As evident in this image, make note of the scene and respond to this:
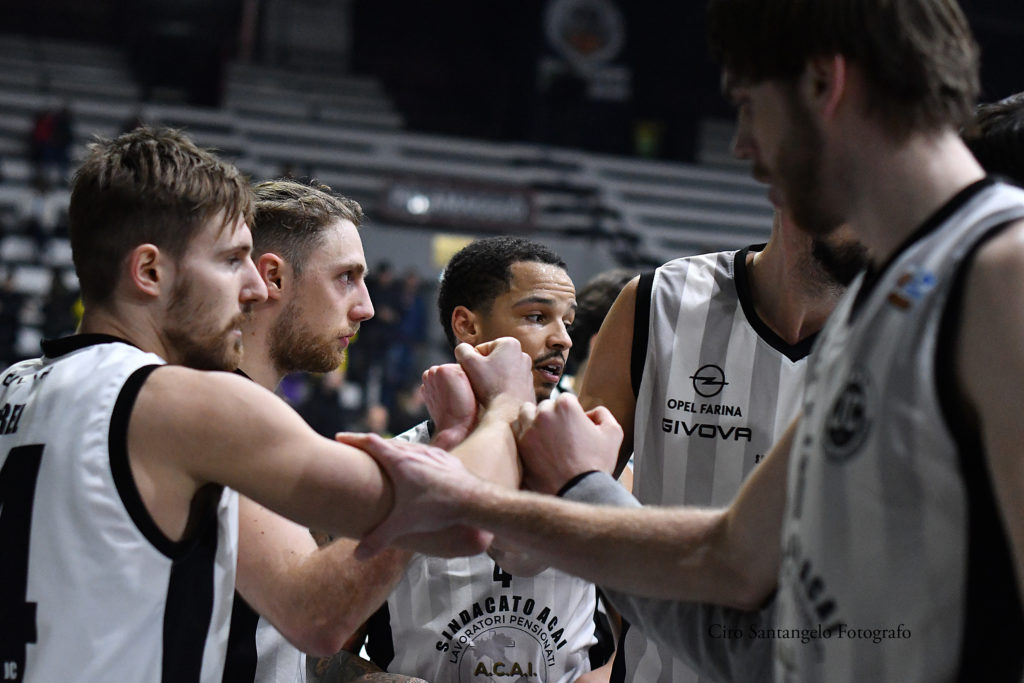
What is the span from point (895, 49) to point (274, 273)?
1.99 m

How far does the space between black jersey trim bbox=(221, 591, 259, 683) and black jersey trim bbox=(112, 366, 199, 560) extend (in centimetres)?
69

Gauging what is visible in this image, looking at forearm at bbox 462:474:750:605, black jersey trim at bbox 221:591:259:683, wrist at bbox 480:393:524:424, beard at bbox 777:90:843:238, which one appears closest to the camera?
beard at bbox 777:90:843:238

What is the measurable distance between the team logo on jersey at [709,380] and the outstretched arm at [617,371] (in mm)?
170

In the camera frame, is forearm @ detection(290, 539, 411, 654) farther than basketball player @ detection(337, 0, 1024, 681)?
Yes

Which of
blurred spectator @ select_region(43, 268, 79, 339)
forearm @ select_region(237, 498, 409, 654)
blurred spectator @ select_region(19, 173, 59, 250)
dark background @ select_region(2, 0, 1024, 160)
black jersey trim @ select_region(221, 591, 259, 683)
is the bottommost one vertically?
blurred spectator @ select_region(43, 268, 79, 339)

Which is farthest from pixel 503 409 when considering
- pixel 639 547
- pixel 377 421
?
pixel 377 421

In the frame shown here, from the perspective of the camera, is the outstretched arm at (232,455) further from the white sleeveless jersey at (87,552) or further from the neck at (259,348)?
the neck at (259,348)

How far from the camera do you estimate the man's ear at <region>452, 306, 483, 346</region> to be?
142 inches

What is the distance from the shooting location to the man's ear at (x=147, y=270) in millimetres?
2131

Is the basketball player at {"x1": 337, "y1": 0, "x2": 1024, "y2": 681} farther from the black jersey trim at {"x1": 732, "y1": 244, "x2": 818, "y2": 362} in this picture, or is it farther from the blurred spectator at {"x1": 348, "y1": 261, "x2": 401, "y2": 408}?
the blurred spectator at {"x1": 348, "y1": 261, "x2": 401, "y2": 408}

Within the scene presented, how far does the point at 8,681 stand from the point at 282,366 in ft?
4.06

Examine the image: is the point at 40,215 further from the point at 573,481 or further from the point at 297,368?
the point at 573,481

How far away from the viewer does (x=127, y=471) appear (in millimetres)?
1927

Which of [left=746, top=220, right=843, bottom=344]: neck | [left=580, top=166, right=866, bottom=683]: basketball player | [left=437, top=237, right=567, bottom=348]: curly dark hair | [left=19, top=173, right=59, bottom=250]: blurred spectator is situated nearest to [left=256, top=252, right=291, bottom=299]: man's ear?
[left=437, top=237, right=567, bottom=348]: curly dark hair
